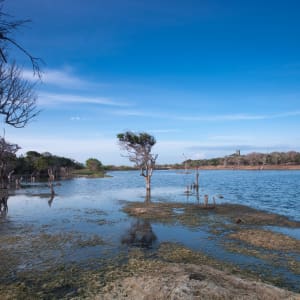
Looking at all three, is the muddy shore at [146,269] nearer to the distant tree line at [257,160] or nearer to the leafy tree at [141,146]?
the leafy tree at [141,146]

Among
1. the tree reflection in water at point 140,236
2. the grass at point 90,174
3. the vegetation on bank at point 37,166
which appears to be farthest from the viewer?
the grass at point 90,174

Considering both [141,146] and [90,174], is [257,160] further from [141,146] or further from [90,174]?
[141,146]

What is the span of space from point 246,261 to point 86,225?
12.4 metres

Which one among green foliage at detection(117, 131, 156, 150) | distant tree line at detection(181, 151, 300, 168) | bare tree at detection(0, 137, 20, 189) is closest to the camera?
bare tree at detection(0, 137, 20, 189)

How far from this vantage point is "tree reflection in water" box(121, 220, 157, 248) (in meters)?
14.8

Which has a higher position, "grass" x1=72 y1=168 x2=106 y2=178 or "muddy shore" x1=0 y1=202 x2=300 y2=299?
"grass" x1=72 y1=168 x2=106 y2=178

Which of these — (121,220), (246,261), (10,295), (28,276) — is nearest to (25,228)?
(121,220)

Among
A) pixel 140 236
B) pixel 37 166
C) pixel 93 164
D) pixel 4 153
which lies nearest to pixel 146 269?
pixel 140 236

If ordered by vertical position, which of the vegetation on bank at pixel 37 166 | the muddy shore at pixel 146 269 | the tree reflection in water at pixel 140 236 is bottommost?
the tree reflection in water at pixel 140 236

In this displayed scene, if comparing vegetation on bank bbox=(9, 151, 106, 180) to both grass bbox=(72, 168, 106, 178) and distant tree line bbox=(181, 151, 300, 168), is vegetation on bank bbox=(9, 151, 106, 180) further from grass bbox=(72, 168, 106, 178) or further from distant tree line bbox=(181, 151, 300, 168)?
distant tree line bbox=(181, 151, 300, 168)

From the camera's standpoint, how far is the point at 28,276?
987 centimetres

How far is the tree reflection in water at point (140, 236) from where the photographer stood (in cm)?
1483

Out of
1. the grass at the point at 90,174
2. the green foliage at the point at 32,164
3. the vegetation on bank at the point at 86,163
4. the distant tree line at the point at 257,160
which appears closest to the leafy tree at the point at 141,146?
the vegetation on bank at the point at 86,163

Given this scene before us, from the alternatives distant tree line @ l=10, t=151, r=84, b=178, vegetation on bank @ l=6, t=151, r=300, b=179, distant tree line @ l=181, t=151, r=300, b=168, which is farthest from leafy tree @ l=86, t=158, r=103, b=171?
distant tree line @ l=181, t=151, r=300, b=168
